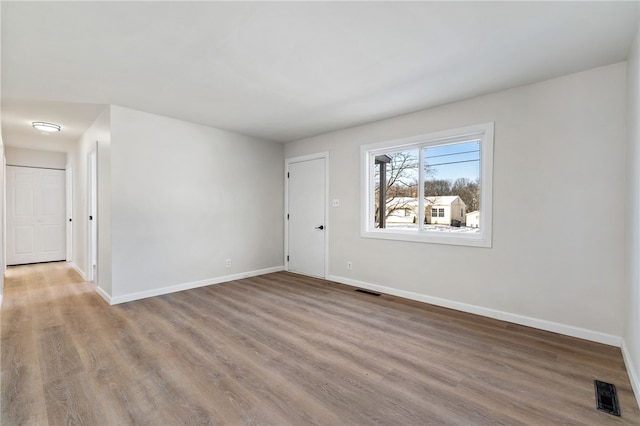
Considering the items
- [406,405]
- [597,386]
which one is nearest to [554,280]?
[597,386]

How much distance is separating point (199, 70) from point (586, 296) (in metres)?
4.22

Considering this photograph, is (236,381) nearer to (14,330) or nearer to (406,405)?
(406,405)

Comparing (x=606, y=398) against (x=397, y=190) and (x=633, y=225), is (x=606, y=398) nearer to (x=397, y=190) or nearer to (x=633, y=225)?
(x=633, y=225)

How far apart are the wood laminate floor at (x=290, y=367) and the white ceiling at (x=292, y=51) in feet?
8.27

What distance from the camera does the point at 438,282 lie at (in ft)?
11.8

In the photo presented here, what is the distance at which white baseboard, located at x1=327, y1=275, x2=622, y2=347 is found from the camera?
2594mm

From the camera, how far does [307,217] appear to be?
5309 millimetres

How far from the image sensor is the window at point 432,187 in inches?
131

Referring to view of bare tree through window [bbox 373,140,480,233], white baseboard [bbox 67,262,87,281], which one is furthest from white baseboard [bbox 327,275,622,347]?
white baseboard [bbox 67,262,87,281]

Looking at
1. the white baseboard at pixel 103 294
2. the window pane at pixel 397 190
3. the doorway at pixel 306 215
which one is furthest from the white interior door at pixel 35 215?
the window pane at pixel 397 190

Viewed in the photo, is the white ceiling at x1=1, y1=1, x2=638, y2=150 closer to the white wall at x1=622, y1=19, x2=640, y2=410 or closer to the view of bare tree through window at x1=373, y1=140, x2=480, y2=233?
the white wall at x1=622, y1=19, x2=640, y2=410

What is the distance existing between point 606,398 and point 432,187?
8.26 ft

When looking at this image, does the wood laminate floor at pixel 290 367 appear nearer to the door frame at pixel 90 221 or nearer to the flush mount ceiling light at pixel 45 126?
the door frame at pixel 90 221

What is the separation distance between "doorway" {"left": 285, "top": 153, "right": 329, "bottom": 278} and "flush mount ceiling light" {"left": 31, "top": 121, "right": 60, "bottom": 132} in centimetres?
376
